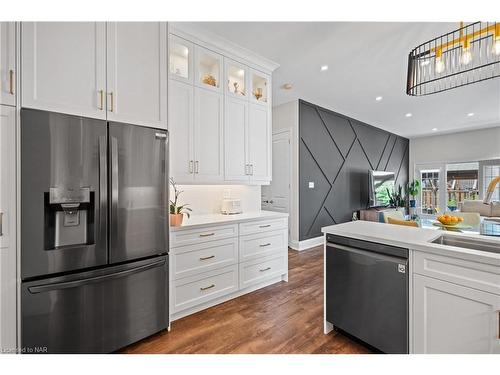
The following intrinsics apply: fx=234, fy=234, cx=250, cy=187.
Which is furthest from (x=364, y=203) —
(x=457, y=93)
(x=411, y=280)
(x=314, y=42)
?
(x=411, y=280)

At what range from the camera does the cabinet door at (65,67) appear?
1.36m

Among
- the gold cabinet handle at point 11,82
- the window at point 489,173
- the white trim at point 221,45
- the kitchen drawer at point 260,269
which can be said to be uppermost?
the white trim at point 221,45

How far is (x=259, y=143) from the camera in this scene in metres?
3.03

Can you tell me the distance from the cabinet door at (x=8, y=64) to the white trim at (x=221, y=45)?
4.16 feet

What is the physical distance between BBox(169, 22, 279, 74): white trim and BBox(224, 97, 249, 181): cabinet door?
1.68ft

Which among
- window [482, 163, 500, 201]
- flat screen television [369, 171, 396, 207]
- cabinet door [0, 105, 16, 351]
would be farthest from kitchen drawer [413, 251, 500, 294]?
window [482, 163, 500, 201]

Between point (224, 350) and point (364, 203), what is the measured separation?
17.2ft

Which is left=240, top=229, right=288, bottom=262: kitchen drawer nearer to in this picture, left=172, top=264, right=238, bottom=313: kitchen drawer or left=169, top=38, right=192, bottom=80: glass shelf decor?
left=172, top=264, right=238, bottom=313: kitchen drawer

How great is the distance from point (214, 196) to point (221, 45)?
172cm

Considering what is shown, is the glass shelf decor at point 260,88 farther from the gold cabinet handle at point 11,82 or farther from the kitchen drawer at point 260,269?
the gold cabinet handle at point 11,82

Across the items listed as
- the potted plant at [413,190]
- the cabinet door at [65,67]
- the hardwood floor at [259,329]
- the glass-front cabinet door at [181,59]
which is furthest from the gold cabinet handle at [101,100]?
the potted plant at [413,190]

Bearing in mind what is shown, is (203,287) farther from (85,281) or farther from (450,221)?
(450,221)

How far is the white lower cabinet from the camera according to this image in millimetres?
2074

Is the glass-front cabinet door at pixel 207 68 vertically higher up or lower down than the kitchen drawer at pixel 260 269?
higher up
